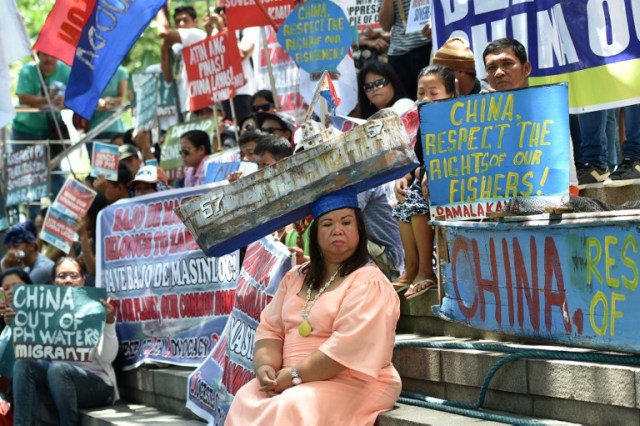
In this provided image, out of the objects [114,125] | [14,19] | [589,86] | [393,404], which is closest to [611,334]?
[393,404]

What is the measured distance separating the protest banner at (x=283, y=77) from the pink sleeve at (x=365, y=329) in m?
6.42

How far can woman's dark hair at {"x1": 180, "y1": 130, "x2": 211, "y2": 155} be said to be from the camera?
1190 cm

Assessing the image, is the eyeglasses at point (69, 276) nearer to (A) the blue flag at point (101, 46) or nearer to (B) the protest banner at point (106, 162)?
(A) the blue flag at point (101, 46)

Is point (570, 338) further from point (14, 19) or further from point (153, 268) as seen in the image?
point (14, 19)

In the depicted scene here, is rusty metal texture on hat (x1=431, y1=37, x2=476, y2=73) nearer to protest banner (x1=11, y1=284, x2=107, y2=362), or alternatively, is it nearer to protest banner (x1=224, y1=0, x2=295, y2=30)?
protest banner (x1=11, y1=284, x2=107, y2=362)

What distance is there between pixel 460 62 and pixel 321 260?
1.99 metres

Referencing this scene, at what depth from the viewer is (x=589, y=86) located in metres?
7.38

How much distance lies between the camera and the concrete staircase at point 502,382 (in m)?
5.37

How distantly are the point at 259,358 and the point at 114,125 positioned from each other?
9934 mm

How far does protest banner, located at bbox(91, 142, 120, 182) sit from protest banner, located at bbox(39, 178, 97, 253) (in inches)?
Answer: 48.6

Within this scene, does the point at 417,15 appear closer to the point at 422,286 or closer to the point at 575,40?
the point at 575,40

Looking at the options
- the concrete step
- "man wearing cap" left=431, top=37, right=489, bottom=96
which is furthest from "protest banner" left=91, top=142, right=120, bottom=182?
the concrete step

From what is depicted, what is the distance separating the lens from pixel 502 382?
239 inches

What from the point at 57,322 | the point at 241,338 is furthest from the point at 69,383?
the point at 241,338
